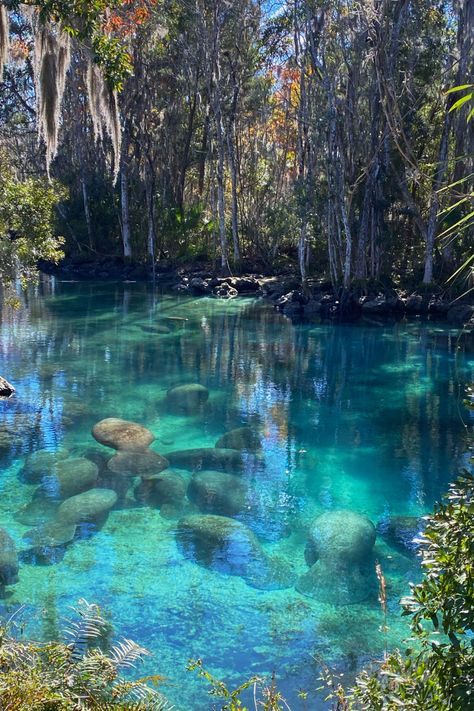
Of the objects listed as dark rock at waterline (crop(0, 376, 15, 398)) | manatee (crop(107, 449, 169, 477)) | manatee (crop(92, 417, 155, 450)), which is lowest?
manatee (crop(107, 449, 169, 477))

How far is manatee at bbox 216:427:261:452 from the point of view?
11.4 metres

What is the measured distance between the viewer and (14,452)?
422 inches

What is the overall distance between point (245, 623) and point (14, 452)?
218 inches

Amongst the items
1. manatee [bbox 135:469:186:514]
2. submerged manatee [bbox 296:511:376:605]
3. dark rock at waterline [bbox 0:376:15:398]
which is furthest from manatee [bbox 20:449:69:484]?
submerged manatee [bbox 296:511:376:605]

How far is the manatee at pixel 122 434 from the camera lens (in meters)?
10.9

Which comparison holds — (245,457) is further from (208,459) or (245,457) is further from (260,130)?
(260,130)

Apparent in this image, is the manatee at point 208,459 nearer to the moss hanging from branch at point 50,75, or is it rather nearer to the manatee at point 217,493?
the manatee at point 217,493

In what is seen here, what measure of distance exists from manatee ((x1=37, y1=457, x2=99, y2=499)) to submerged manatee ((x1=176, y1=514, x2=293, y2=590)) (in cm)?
180

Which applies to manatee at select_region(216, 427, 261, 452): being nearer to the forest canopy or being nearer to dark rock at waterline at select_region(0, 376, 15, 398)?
dark rock at waterline at select_region(0, 376, 15, 398)

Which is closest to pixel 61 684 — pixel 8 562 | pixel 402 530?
pixel 8 562

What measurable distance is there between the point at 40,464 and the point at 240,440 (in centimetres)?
321

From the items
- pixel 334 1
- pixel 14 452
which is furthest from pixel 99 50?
pixel 334 1

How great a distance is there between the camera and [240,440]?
1158cm

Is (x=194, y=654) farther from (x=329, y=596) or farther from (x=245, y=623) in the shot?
(x=329, y=596)
